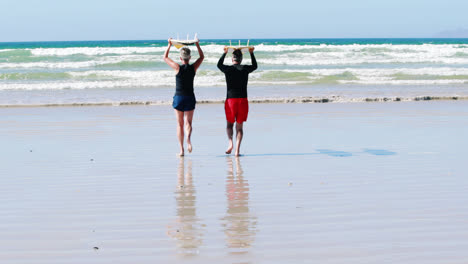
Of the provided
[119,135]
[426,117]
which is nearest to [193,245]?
[119,135]

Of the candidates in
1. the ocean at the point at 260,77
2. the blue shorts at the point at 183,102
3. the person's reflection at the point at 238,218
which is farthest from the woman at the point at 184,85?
the ocean at the point at 260,77

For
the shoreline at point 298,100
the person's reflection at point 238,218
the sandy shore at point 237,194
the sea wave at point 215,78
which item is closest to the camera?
the sandy shore at point 237,194

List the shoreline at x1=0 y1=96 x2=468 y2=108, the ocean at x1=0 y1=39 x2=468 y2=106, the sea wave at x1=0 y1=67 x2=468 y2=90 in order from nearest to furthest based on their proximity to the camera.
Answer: the shoreline at x1=0 y1=96 x2=468 y2=108 → the ocean at x1=0 y1=39 x2=468 y2=106 → the sea wave at x1=0 y1=67 x2=468 y2=90

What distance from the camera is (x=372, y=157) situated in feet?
24.9

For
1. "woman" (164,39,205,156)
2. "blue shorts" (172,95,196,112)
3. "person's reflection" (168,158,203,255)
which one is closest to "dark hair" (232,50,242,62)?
"woman" (164,39,205,156)

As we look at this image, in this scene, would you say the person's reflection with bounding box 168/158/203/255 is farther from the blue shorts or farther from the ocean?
the ocean

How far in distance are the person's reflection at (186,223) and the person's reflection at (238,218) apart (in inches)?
8.2

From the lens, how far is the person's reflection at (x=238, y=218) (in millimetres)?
4133

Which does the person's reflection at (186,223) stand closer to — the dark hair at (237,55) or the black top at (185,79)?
the black top at (185,79)

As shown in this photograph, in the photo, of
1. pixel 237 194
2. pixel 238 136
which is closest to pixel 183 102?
pixel 238 136

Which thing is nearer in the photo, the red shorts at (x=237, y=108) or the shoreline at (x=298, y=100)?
the red shorts at (x=237, y=108)

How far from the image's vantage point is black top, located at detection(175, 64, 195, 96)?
25.9ft

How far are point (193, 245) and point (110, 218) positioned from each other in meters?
0.97

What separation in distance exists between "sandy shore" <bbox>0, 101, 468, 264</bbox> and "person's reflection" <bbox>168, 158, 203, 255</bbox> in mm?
14
